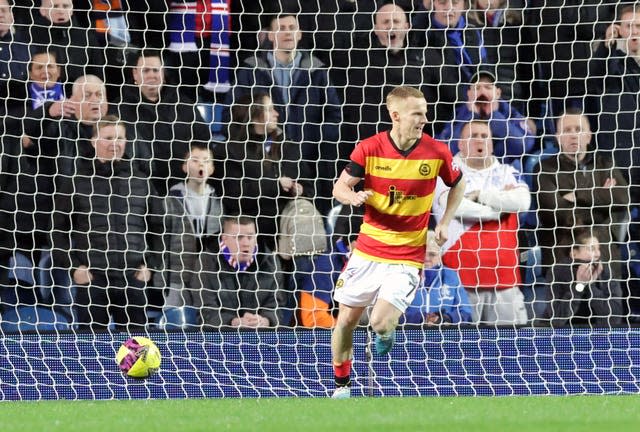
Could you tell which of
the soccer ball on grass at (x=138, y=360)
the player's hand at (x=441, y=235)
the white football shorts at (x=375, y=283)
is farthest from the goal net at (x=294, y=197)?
the player's hand at (x=441, y=235)

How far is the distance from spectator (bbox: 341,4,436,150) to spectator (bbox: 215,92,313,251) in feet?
1.96

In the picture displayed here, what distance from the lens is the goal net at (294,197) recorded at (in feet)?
29.8

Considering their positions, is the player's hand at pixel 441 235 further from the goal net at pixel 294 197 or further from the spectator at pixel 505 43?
the spectator at pixel 505 43

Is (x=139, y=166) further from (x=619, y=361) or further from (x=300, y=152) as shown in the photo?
(x=619, y=361)

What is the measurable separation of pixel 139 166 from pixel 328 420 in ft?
13.8

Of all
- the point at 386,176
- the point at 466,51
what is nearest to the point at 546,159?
the point at 466,51

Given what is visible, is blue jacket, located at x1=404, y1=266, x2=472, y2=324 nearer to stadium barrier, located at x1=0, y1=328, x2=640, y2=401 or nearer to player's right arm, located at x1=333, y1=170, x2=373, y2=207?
stadium barrier, located at x1=0, y1=328, x2=640, y2=401

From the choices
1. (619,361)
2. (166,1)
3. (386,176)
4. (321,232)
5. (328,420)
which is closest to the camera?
(328,420)

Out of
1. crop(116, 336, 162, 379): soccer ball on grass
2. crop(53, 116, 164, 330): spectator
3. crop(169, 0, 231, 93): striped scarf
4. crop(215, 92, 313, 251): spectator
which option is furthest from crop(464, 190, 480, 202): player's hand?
crop(116, 336, 162, 379): soccer ball on grass

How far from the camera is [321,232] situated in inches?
383

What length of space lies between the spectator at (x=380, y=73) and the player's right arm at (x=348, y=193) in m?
2.30

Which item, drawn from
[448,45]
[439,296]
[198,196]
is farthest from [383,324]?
[448,45]

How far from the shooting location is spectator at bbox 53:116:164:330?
9633 mm

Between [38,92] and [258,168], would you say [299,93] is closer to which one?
[258,168]
